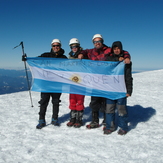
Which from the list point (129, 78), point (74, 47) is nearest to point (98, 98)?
point (129, 78)

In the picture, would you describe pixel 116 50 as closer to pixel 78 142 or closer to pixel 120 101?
pixel 120 101

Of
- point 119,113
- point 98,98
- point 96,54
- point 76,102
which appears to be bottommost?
point 119,113

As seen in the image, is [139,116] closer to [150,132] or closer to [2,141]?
[150,132]

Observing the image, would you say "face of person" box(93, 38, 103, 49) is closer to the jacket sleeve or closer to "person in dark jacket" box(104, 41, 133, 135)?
"person in dark jacket" box(104, 41, 133, 135)

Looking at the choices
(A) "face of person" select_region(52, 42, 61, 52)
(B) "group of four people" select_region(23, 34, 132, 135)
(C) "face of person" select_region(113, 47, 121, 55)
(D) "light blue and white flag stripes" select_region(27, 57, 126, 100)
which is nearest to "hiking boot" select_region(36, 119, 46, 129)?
(B) "group of four people" select_region(23, 34, 132, 135)

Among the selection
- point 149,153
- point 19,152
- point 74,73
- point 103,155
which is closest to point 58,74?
point 74,73
